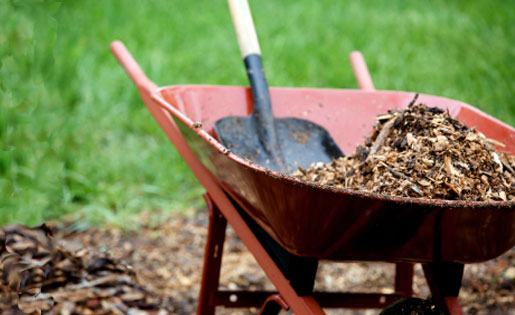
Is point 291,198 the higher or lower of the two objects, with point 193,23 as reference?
lower

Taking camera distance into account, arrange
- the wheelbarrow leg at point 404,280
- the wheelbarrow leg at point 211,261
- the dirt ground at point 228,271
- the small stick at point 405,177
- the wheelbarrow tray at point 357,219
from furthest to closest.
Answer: the dirt ground at point 228,271, the wheelbarrow leg at point 404,280, the wheelbarrow leg at point 211,261, the small stick at point 405,177, the wheelbarrow tray at point 357,219

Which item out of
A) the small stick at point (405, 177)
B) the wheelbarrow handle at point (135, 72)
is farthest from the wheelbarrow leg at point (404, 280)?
the wheelbarrow handle at point (135, 72)

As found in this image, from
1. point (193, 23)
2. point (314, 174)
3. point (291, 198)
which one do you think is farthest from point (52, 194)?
point (193, 23)

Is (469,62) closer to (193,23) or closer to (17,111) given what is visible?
(193,23)

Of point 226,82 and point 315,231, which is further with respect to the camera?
point 226,82

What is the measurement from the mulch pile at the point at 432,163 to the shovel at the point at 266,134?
342 mm

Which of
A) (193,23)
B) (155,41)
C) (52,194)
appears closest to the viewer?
(52,194)

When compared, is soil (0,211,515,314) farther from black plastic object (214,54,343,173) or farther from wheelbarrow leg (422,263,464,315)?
wheelbarrow leg (422,263,464,315)

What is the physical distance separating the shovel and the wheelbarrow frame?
151 mm

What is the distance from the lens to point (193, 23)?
15.6ft

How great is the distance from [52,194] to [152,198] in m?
0.47

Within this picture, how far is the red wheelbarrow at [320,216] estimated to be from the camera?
3.03ft

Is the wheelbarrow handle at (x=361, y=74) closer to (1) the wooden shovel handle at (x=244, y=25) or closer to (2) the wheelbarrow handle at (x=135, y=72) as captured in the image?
(1) the wooden shovel handle at (x=244, y=25)

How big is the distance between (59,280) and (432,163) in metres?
1.23
